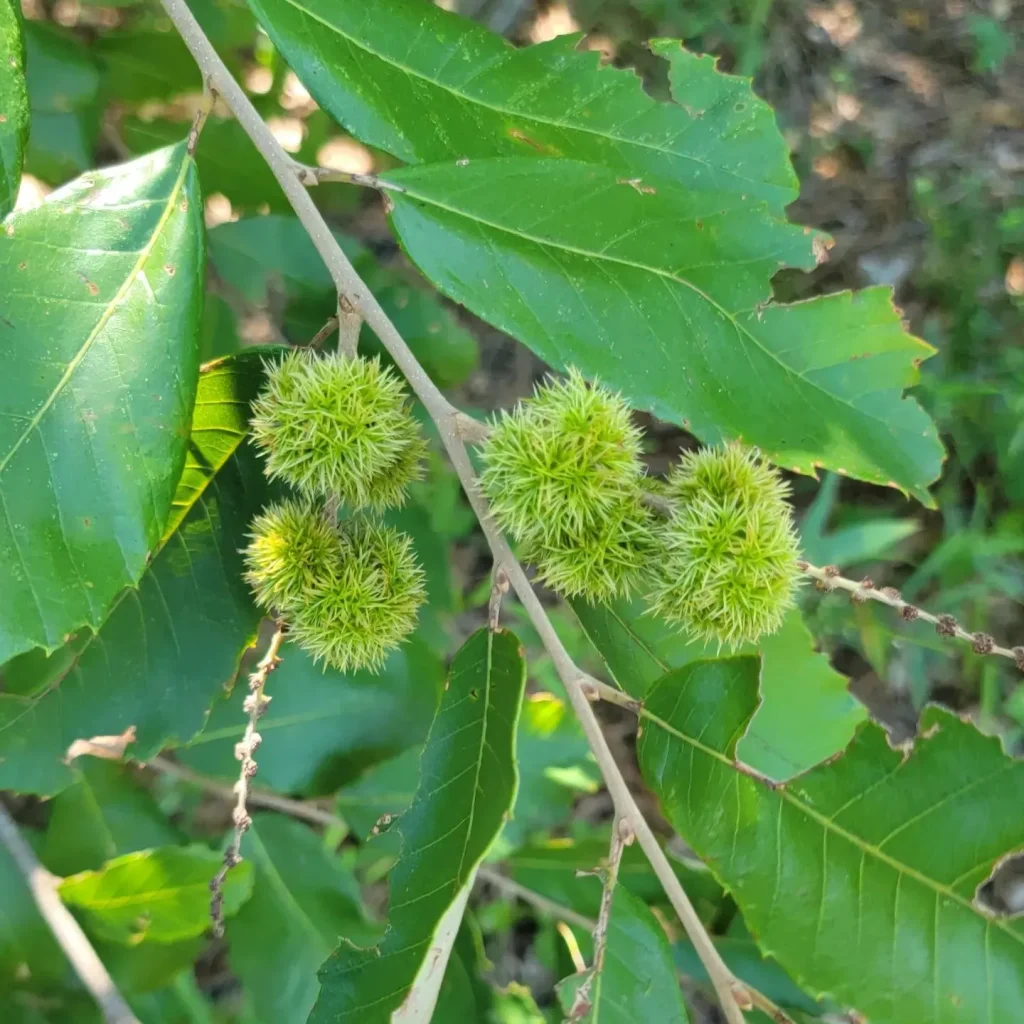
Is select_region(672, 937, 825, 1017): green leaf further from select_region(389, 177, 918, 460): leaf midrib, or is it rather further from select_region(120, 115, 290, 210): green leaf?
select_region(120, 115, 290, 210): green leaf

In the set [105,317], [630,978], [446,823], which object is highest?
[105,317]

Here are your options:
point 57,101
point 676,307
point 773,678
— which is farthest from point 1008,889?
point 57,101

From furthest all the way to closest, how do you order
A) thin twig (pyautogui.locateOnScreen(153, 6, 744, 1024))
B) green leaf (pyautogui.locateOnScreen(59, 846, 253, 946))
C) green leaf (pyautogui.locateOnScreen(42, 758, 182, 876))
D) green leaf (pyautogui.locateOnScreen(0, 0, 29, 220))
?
green leaf (pyautogui.locateOnScreen(42, 758, 182, 876)) < green leaf (pyautogui.locateOnScreen(59, 846, 253, 946)) < thin twig (pyautogui.locateOnScreen(153, 6, 744, 1024)) < green leaf (pyautogui.locateOnScreen(0, 0, 29, 220))

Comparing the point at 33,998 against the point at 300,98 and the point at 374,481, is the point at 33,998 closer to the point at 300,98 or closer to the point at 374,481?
the point at 374,481

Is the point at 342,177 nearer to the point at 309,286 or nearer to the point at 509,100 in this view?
the point at 509,100

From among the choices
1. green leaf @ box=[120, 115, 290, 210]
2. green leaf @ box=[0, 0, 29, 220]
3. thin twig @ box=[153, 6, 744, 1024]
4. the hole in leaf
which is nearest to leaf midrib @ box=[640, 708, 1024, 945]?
thin twig @ box=[153, 6, 744, 1024]

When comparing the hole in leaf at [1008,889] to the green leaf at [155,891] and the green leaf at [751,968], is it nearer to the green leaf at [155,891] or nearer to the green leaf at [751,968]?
the green leaf at [751,968]

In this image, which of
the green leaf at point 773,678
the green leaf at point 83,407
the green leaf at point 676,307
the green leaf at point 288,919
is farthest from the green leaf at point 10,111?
the green leaf at point 288,919
